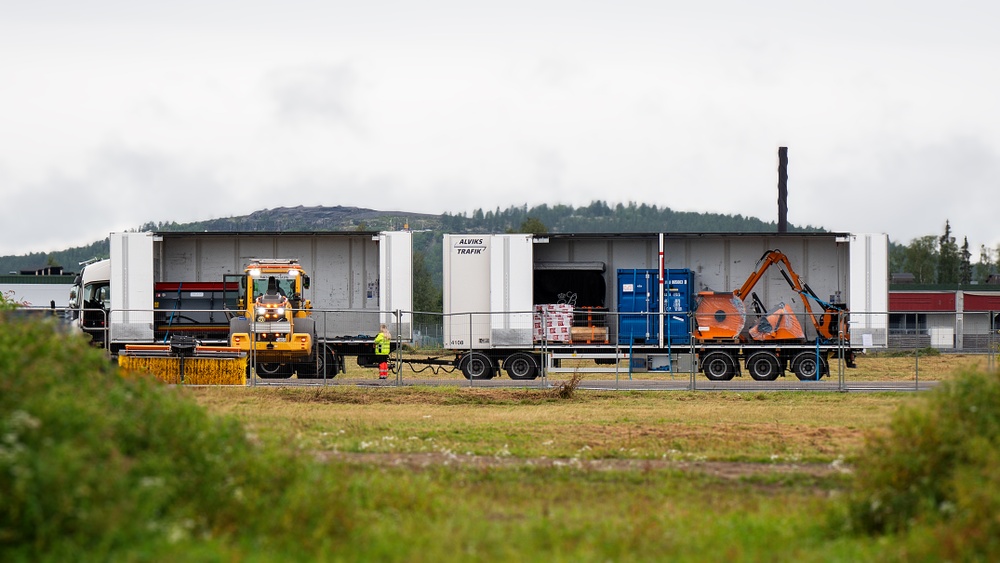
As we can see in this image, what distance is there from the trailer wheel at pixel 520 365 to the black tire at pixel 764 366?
629cm

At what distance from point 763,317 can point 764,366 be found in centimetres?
143

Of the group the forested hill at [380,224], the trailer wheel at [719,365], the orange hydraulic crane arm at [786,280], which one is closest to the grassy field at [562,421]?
the trailer wheel at [719,365]

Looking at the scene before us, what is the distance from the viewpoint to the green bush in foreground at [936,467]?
25.8 ft

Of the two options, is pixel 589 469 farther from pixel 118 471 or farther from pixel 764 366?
pixel 764 366

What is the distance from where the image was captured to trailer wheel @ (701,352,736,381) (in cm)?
3253

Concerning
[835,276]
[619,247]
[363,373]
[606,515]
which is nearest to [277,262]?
[363,373]

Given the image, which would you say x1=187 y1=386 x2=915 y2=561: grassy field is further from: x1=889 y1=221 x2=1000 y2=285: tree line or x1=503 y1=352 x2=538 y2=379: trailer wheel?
x1=889 y1=221 x2=1000 y2=285: tree line

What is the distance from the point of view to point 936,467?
888cm

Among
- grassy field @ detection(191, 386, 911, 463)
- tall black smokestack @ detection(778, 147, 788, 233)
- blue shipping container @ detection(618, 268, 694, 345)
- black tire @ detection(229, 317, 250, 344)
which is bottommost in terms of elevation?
grassy field @ detection(191, 386, 911, 463)

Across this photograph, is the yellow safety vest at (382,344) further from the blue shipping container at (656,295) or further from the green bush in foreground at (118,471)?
the green bush in foreground at (118,471)

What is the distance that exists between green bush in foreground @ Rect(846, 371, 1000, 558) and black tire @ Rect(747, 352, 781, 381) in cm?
2262

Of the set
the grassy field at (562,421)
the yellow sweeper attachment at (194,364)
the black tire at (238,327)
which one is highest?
the black tire at (238,327)

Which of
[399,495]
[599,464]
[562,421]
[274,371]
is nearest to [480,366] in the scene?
[274,371]

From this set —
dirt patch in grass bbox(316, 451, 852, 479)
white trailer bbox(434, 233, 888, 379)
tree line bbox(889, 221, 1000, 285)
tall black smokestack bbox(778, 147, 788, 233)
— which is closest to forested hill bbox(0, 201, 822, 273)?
tree line bbox(889, 221, 1000, 285)
